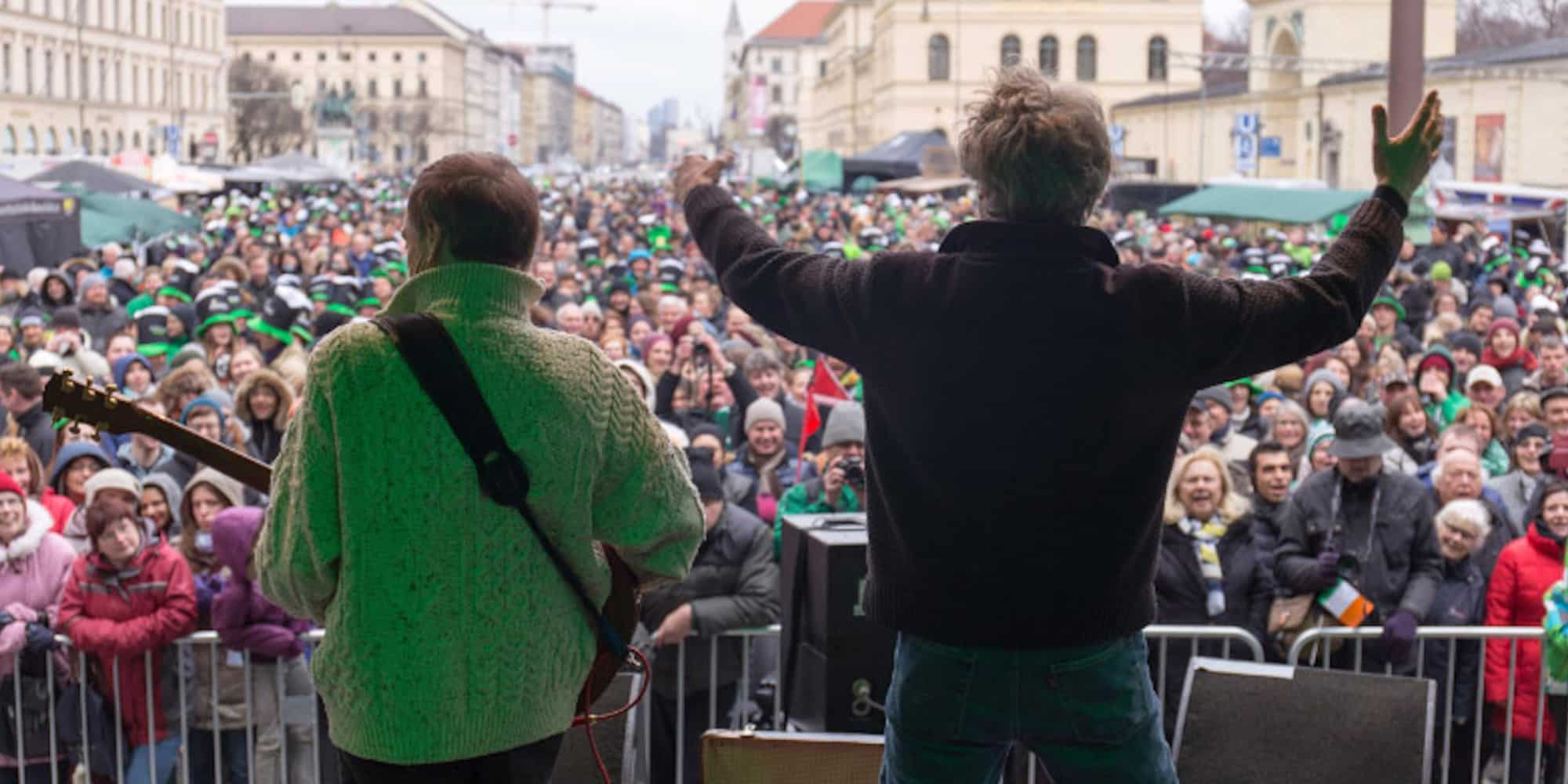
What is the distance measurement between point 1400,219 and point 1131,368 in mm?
604

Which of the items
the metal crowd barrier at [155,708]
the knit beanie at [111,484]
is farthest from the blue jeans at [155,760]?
the knit beanie at [111,484]

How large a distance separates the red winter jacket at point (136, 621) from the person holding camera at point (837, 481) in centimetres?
197

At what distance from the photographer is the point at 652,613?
6.29 m

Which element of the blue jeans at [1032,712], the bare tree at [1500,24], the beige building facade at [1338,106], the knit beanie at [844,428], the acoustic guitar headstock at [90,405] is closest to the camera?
the blue jeans at [1032,712]

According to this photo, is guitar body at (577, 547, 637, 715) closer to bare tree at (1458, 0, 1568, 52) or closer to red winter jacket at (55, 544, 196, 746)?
red winter jacket at (55, 544, 196, 746)

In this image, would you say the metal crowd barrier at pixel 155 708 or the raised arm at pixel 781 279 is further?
the metal crowd barrier at pixel 155 708

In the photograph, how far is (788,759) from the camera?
4.33m

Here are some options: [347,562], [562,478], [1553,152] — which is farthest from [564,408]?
[1553,152]

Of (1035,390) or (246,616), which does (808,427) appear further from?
(1035,390)

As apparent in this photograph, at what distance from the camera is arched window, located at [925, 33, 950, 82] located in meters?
89.6

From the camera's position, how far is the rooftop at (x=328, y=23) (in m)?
157

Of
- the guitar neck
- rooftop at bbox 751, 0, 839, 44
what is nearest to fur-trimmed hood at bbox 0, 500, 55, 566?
the guitar neck

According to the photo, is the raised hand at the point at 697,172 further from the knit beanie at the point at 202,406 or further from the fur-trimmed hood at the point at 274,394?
the fur-trimmed hood at the point at 274,394

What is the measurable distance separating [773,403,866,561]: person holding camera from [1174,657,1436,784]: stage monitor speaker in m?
1.94
